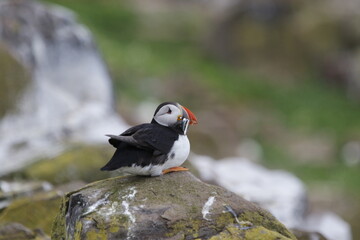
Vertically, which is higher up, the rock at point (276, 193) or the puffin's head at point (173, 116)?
the puffin's head at point (173, 116)

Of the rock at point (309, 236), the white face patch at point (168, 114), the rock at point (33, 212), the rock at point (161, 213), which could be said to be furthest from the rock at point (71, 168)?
the rock at point (161, 213)

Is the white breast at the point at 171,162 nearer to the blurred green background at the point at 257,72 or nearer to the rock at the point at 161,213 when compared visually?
the rock at the point at 161,213

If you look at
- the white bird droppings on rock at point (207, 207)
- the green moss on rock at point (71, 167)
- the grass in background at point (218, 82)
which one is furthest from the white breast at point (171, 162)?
the grass in background at point (218, 82)

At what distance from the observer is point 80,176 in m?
9.78

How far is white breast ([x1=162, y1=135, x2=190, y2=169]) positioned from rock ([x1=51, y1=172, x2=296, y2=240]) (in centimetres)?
14

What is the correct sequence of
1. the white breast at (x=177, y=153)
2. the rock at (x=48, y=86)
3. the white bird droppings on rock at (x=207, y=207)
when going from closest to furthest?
the white bird droppings on rock at (x=207, y=207) → the white breast at (x=177, y=153) → the rock at (x=48, y=86)

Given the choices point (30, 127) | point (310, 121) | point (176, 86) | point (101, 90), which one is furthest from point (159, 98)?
point (30, 127)

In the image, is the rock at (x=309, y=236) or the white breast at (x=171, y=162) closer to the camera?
the white breast at (x=171, y=162)

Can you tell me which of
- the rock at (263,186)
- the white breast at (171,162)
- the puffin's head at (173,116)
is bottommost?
the rock at (263,186)

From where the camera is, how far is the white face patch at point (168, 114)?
6863 millimetres

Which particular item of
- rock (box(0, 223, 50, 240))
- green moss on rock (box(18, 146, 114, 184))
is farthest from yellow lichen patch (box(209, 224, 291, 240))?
green moss on rock (box(18, 146, 114, 184))

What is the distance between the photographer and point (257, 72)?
2562cm

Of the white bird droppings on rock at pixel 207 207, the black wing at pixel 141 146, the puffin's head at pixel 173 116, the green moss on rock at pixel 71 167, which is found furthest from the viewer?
the green moss on rock at pixel 71 167

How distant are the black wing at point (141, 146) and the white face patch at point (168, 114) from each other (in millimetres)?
132
